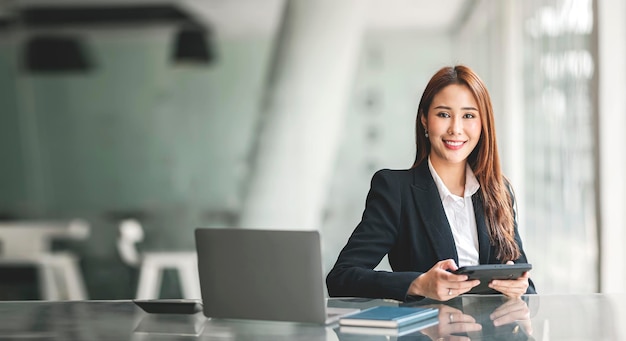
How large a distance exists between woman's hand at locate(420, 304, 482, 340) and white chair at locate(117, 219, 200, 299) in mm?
4339

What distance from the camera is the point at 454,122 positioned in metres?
2.53

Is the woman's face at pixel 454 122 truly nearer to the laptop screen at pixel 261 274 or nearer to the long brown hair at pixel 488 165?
the long brown hair at pixel 488 165

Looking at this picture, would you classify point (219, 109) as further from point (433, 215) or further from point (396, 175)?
point (433, 215)

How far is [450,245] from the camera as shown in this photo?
2543 millimetres

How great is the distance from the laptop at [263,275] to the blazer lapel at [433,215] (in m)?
0.46

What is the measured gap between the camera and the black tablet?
2.16 m

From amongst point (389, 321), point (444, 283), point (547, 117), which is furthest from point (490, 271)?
point (547, 117)

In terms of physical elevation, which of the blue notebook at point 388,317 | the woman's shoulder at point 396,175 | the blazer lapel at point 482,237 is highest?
the woman's shoulder at point 396,175

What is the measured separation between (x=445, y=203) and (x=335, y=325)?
692 mm

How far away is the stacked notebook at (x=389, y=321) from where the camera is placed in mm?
1976

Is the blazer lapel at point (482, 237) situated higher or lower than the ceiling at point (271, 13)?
lower

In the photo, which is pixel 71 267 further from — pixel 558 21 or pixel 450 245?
pixel 450 245

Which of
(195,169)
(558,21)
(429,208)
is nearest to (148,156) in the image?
(195,169)

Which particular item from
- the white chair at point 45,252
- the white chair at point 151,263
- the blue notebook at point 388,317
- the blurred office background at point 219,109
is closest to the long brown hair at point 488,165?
the blue notebook at point 388,317
